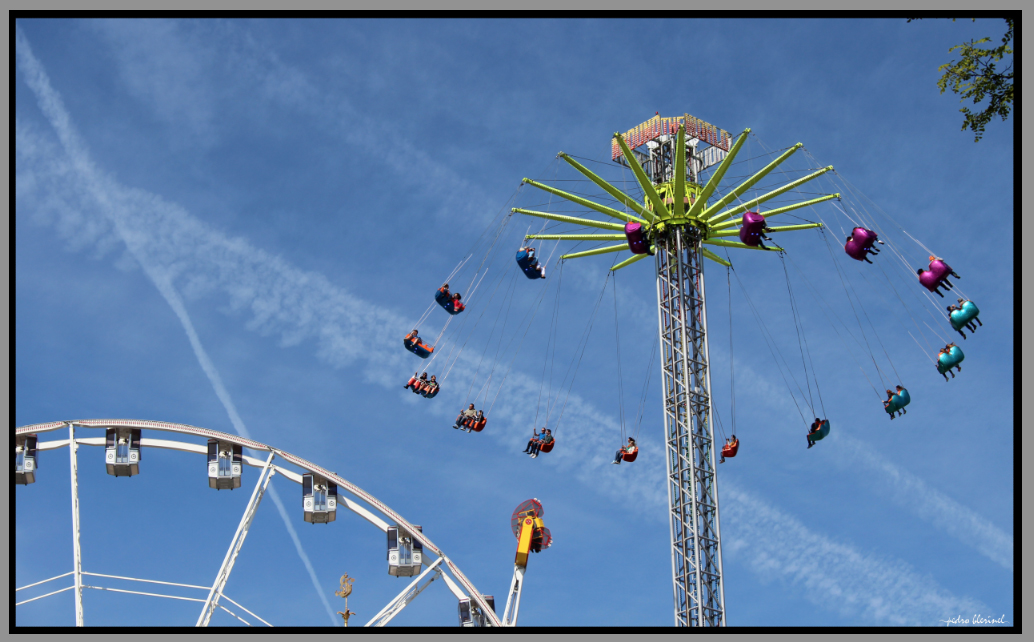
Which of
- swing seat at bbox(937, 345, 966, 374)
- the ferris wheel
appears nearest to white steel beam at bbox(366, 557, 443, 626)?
the ferris wheel

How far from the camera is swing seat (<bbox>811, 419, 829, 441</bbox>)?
41.7m

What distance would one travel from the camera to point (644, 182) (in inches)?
1681

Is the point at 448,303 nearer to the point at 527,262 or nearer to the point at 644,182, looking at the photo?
the point at 527,262

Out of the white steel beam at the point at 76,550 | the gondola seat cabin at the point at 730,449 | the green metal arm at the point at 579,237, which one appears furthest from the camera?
the green metal arm at the point at 579,237

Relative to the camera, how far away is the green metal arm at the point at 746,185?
41281 mm

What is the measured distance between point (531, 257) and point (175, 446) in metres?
14.5

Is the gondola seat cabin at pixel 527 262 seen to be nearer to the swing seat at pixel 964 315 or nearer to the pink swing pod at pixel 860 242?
the pink swing pod at pixel 860 242

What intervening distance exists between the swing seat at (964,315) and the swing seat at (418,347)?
18.3 m

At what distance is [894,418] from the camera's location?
4016cm

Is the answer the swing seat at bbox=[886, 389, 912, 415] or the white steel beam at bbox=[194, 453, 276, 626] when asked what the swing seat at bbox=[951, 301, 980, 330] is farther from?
the white steel beam at bbox=[194, 453, 276, 626]

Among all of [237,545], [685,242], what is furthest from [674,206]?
[237,545]

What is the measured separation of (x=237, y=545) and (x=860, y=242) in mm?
21728

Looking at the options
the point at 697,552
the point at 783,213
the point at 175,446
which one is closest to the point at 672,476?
the point at 697,552

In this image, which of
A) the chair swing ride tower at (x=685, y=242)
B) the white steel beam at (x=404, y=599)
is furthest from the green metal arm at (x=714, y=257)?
the white steel beam at (x=404, y=599)
